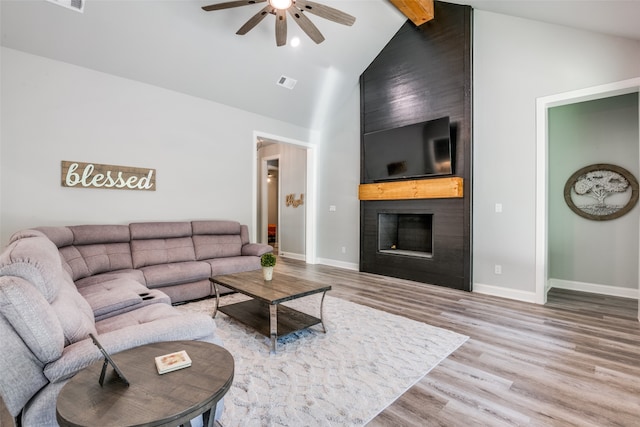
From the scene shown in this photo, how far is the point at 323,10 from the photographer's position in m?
3.10

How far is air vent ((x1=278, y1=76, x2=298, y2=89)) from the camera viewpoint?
508cm

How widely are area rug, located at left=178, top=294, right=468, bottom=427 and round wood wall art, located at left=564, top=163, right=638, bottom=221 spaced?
121 inches

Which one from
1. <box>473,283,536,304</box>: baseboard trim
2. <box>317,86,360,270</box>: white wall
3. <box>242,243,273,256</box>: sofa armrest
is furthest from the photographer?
<box>317,86,360,270</box>: white wall

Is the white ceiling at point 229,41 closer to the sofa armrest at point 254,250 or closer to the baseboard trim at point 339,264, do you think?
the sofa armrest at point 254,250

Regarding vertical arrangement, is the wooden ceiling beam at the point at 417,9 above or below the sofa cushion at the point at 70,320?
above

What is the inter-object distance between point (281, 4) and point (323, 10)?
421 mm

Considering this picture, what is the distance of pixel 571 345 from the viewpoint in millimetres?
2637

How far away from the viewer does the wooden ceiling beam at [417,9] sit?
4.29 meters

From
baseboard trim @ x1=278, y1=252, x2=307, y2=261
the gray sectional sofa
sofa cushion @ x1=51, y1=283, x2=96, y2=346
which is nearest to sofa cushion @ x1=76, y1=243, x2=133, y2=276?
the gray sectional sofa

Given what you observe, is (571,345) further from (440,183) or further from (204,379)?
(204,379)

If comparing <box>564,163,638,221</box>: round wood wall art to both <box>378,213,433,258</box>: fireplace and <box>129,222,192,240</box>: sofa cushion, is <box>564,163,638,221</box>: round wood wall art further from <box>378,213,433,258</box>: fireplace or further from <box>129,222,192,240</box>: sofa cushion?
<box>129,222,192,240</box>: sofa cushion

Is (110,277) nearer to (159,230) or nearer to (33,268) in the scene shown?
(159,230)

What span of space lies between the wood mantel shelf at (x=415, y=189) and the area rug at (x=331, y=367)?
208 cm

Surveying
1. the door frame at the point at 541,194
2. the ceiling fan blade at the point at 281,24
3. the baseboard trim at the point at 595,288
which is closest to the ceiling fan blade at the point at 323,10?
the ceiling fan blade at the point at 281,24
